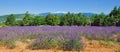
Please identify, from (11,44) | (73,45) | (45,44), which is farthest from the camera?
(11,44)

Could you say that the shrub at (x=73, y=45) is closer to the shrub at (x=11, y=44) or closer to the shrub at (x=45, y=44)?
the shrub at (x=45, y=44)

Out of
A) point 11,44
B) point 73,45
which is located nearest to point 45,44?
point 73,45

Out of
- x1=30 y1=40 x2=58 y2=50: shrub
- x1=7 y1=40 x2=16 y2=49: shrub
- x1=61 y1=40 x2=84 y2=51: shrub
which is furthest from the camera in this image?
x1=7 y1=40 x2=16 y2=49: shrub

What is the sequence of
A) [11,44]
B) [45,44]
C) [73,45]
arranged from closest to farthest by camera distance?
[73,45], [45,44], [11,44]

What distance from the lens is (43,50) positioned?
1070cm

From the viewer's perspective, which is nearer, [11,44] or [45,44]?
[45,44]

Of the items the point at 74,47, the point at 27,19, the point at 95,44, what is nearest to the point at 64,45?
the point at 74,47

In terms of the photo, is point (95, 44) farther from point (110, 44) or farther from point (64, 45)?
point (64, 45)

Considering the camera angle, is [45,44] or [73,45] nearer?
[73,45]

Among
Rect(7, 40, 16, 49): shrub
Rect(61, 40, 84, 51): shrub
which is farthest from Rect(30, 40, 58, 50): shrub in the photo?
Rect(7, 40, 16, 49): shrub

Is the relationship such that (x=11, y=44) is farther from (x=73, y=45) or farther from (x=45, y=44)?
(x=73, y=45)

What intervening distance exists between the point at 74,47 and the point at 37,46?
1511mm

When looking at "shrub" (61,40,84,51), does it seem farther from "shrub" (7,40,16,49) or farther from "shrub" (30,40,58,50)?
"shrub" (7,40,16,49)

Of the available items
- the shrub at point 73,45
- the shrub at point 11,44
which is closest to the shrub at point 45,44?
the shrub at point 73,45
